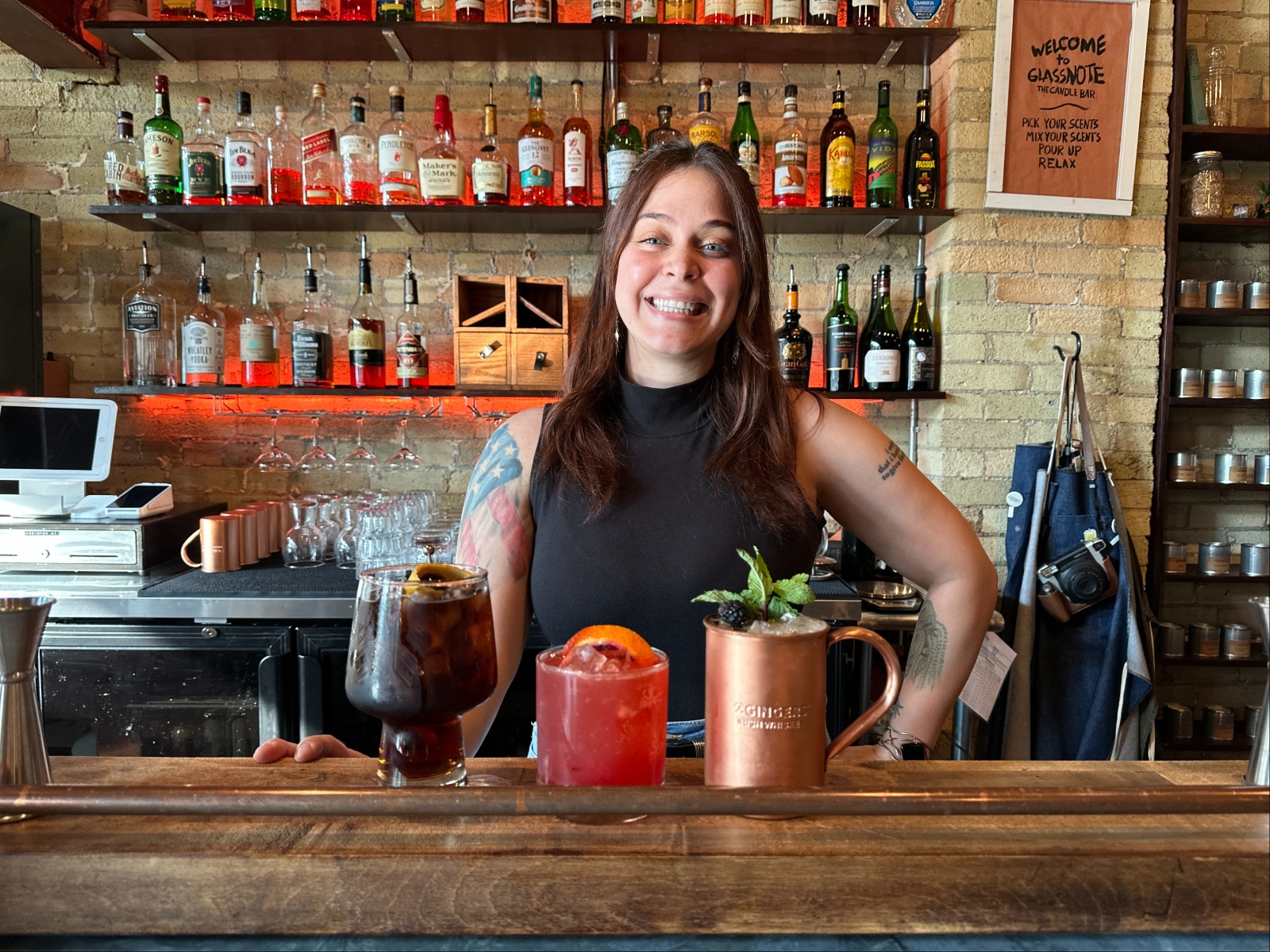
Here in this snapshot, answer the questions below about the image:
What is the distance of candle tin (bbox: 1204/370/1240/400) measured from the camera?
2486mm

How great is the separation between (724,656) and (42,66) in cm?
307

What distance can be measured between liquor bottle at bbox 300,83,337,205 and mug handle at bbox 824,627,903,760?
225 cm

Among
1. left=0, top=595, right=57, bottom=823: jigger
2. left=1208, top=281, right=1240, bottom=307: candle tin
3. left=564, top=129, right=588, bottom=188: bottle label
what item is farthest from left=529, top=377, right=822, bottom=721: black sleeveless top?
left=1208, top=281, right=1240, bottom=307: candle tin

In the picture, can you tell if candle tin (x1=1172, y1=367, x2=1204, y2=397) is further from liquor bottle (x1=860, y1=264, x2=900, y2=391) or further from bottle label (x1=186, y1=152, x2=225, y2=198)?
bottle label (x1=186, y1=152, x2=225, y2=198)

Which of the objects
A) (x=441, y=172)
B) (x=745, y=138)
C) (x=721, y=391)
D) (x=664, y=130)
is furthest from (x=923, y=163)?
(x=721, y=391)

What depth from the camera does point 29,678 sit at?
0.68 metres

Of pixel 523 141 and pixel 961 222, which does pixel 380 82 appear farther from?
pixel 961 222

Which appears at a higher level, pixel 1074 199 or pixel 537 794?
pixel 1074 199

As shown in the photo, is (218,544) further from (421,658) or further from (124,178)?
(421,658)

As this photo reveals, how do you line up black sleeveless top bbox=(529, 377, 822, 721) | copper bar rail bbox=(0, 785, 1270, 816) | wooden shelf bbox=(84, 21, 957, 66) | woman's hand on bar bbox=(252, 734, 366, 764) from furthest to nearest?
wooden shelf bbox=(84, 21, 957, 66) → black sleeveless top bbox=(529, 377, 822, 721) → woman's hand on bar bbox=(252, 734, 366, 764) → copper bar rail bbox=(0, 785, 1270, 816)

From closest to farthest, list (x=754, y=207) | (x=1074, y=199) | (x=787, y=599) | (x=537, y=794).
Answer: (x=537, y=794)
(x=787, y=599)
(x=754, y=207)
(x=1074, y=199)

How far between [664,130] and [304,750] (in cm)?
219

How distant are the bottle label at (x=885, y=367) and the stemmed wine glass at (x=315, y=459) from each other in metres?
1.67

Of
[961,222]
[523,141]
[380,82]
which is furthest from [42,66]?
[961,222]
